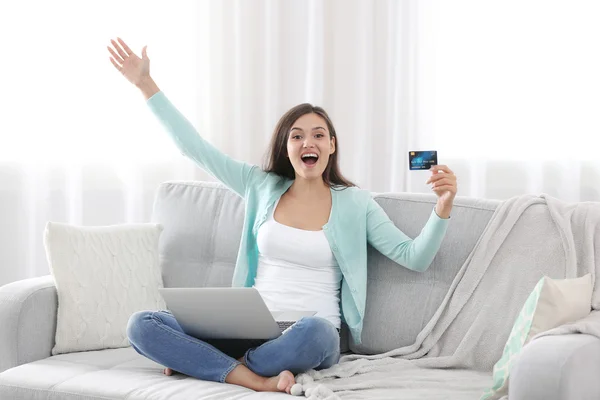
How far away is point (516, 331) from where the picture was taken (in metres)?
2.15

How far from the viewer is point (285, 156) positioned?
277 cm

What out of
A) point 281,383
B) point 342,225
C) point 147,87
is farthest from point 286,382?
point 147,87

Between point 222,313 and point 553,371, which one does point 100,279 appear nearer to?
point 222,313

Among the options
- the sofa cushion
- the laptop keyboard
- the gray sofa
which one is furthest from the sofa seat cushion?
the sofa cushion

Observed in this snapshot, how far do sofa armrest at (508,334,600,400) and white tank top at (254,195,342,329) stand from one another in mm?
789

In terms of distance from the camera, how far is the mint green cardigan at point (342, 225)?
255 centimetres

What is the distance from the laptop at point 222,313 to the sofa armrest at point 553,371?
65 centimetres

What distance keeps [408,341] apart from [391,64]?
4.34ft

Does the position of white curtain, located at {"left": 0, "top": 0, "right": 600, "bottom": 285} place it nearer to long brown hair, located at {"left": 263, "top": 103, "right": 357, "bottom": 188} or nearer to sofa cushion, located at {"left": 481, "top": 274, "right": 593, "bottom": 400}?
long brown hair, located at {"left": 263, "top": 103, "right": 357, "bottom": 188}

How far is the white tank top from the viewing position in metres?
2.57

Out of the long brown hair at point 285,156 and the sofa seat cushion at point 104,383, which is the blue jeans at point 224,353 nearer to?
the sofa seat cushion at point 104,383

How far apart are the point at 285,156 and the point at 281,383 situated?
839 millimetres

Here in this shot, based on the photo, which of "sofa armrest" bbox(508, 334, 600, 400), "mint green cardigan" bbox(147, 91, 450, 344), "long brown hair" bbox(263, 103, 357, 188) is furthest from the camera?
"long brown hair" bbox(263, 103, 357, 188)

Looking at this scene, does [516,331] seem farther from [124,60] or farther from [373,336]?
[124,60]
